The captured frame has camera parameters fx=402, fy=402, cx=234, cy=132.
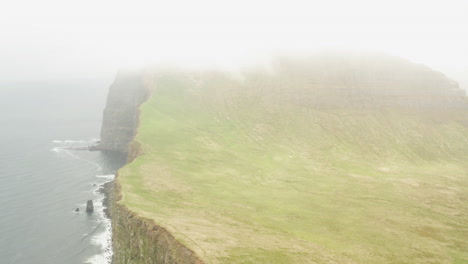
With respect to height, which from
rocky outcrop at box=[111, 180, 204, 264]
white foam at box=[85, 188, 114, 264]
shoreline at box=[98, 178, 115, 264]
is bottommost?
white foam at box=[85, 188, 114, 264]

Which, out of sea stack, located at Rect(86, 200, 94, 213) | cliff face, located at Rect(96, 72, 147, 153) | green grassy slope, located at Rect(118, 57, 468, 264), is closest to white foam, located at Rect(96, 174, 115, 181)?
green grassy slope, located at Rect(118, 57, 468, 264)

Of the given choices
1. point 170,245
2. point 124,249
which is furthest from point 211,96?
point 170,245

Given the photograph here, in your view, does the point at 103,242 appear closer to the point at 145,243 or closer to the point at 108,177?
the point at 145,243

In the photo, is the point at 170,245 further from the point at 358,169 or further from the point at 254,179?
the point at 358,169

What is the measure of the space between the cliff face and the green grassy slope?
1990 centimetres

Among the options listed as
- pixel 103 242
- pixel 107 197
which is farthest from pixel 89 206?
pixel 103 242

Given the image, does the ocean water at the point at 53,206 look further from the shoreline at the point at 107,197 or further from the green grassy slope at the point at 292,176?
the green grassy slope at the point at 292,176

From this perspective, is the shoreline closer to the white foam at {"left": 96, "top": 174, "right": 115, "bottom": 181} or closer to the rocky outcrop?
the white foam at {"left": 96, "top": 174, "right": 115, "bottom": 181}

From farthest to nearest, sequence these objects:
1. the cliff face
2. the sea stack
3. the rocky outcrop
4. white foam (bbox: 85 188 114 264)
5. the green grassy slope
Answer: the cliff face
the sea stack
white foam (bbox: 85 188 114 264)
the green grassy slope
the rocky outcrop

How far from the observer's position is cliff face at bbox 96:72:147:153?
176625 millimetres

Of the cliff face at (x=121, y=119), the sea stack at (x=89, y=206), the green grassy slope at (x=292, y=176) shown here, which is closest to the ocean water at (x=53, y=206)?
the sea stack at (x=89, y=206)

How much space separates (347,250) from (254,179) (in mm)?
44464

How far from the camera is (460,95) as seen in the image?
17788cm

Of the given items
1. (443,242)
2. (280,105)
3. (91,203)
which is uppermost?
(280,105)
